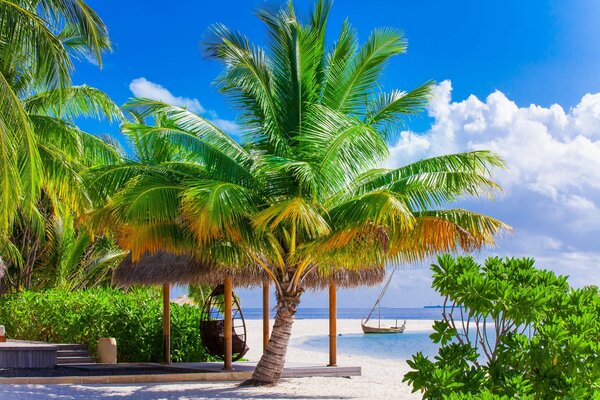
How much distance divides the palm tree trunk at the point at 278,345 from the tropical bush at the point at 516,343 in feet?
19.9

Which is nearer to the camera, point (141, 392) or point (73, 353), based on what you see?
point (141, 392)

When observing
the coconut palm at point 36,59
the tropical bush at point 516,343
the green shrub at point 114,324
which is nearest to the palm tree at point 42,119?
the coconut palm at point 36,59

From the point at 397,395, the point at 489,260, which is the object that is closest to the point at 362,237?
the point at 397,395

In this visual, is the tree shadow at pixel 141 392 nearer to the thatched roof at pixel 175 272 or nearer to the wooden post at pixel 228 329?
the wooden post at pixel 228 329

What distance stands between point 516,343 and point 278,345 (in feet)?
21.7

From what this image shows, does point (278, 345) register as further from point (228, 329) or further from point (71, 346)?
point (71, 346)

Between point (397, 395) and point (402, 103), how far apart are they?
4.37m

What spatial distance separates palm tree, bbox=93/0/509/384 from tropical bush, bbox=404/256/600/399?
382 centimetres

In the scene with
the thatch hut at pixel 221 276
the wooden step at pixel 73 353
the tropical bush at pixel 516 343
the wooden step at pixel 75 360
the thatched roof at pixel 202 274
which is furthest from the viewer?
the wooden step at pixel 73 353

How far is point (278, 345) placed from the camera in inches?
483

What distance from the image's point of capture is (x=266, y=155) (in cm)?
1169

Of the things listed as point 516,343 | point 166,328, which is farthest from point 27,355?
point 516,343

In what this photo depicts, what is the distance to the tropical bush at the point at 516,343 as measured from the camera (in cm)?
571

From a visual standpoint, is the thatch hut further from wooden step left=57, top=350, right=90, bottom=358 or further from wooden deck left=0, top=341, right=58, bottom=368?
wooden step left=57, top=350, right=90, bottom=358
